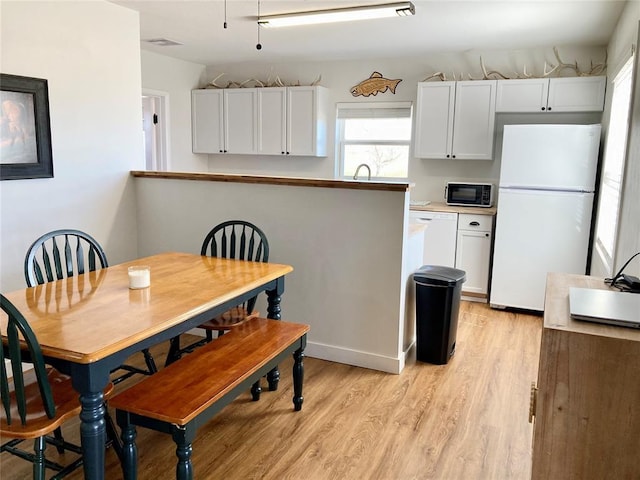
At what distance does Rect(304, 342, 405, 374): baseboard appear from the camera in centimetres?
324

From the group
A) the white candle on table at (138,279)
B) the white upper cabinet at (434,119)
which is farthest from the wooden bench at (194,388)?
the white upper cabinet at (434,119)

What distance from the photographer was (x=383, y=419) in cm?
267

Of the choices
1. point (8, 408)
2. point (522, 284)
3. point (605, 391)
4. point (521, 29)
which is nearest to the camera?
point (605, 391)

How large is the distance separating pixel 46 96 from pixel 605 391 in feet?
11.2

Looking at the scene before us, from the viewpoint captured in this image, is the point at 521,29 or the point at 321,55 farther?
the point at 321,55

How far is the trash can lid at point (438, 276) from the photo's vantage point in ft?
10.7

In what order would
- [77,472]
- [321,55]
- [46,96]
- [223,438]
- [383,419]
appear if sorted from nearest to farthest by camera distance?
[77,472] → [223,438] → [383,419] → [46,96] → [321,55]

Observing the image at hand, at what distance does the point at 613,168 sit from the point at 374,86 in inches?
113

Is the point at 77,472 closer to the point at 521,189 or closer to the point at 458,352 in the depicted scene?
the point at 458,352

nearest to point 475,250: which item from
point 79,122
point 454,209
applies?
point 454,209

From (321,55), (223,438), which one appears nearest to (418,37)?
(321,55)

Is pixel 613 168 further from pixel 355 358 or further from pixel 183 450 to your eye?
pixel 183 450

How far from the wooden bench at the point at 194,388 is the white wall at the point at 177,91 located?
4056 mm

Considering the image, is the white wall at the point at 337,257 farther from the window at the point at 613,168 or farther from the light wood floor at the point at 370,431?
the window at the point at 613,168
